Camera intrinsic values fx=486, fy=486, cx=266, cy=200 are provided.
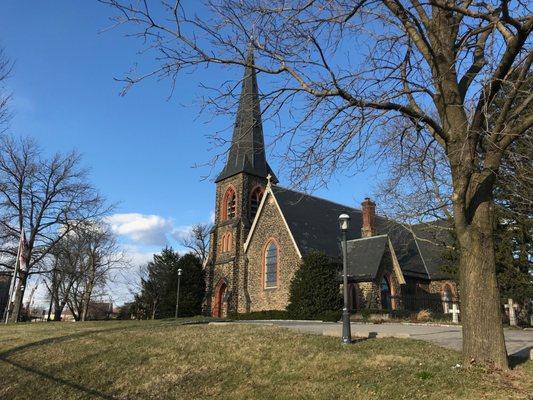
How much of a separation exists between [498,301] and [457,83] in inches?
160

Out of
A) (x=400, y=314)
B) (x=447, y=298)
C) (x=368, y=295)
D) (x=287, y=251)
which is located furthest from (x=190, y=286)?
(x=447, y=298)

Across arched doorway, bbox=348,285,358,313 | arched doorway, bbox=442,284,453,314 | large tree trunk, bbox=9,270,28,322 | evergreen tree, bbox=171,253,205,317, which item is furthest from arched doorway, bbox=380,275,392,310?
large tree trunk, bbox=9,270,28,322

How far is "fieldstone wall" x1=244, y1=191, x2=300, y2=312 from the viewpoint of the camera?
33.5 metres

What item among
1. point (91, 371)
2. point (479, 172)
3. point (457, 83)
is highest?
point (457, 83)

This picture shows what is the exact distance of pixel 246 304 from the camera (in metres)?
36.1

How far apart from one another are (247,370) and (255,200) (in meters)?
31.6

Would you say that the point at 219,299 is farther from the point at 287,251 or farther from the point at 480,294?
the point at 480,294

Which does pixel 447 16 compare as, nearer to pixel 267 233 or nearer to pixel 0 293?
pixel 267 233

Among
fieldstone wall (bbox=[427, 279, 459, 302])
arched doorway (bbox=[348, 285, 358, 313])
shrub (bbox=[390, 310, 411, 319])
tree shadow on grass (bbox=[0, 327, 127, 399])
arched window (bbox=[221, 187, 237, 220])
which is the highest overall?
A: arched window (bbox=[221, 187, 237, 220])

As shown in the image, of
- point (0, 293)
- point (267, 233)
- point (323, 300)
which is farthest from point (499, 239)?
point (0, 293)

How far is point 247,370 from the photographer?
9.39 m

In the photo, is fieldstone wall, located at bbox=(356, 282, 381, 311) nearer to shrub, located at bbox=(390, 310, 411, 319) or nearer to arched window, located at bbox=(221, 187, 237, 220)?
shrub, located at bbox=(390, 310, 411, 319)

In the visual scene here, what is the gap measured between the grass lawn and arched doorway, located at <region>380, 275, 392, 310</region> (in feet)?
65.7

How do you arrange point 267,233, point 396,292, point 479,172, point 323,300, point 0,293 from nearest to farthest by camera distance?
point 479,172
point 323,300
point 396,292
point 267,233
point 0,293
